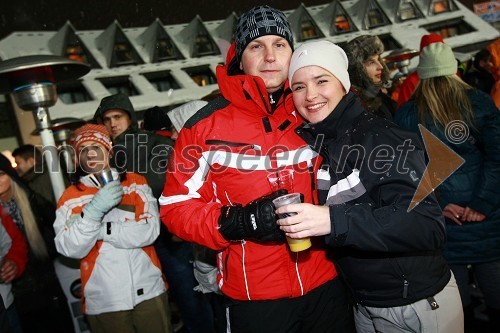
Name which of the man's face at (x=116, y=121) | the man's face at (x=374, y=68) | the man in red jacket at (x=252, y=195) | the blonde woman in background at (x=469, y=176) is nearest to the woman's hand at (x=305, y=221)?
the man in red jacket at (x=252, y=195)

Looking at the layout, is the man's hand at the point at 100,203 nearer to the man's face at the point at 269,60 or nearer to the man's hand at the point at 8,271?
the man's hand at the point at 8,271

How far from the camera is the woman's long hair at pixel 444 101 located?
9.07ft

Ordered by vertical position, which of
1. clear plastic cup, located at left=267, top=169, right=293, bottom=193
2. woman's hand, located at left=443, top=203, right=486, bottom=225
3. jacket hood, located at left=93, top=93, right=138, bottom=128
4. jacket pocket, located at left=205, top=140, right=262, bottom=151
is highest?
jacket hood, located at left=93, top=93, right=138, bottom=128

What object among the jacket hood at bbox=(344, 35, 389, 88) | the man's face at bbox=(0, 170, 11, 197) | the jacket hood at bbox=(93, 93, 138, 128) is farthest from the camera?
the jacket hood at bbox=(93, 93, 138, 128)

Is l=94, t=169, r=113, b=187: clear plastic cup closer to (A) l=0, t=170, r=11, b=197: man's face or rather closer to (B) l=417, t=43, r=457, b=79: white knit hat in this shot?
(A) l=0, t=170, r=11, b=197: man's face

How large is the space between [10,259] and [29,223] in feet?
1.48

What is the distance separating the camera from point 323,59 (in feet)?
6.89

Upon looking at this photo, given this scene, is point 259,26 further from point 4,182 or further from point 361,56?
point 4,182

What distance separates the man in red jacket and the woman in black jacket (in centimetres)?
13

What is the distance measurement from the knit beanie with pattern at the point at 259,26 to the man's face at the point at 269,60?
0.03 metres

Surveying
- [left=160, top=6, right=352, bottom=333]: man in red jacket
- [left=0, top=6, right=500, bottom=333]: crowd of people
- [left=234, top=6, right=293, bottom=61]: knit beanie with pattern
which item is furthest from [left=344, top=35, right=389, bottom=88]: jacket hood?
[left=160, top=6, right=352, bottom=333]: man in red jacket

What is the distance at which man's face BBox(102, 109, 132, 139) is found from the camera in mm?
4379

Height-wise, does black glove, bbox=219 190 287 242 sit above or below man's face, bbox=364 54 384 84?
below

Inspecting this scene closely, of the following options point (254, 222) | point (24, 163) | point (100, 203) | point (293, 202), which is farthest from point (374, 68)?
point (24, 163)
